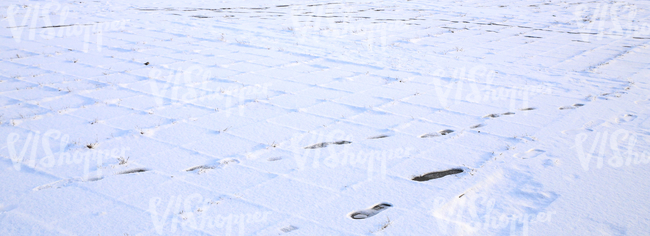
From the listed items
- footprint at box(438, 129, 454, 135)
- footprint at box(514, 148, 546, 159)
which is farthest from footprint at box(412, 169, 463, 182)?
footprint at box(438, 129, 454, 135)

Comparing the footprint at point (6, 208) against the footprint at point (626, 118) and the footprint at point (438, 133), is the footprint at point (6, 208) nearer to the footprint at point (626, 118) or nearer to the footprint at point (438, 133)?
the footprint at point (438, 133)

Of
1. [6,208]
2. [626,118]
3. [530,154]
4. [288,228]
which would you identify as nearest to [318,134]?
[288,228]

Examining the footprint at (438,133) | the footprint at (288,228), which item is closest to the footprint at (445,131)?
the footprint at (438,133)

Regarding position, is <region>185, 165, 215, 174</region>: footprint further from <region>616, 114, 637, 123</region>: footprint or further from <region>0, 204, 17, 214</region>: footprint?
<region>616, 114, 637, 123</region>: footprint

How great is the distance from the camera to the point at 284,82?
20.8 ft

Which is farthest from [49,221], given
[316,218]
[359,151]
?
[359,151]

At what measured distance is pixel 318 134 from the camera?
456 centimetres

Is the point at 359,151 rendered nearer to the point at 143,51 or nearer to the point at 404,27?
the point at 143,51

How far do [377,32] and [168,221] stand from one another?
7.70 meters

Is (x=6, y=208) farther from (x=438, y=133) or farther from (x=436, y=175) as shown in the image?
(x=438, y=133)

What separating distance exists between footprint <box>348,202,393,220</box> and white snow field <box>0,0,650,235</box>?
0.04 ft

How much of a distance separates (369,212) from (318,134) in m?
1.46

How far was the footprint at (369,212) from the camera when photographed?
317 centimetres

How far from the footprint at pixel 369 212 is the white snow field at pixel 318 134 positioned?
0.04ft
